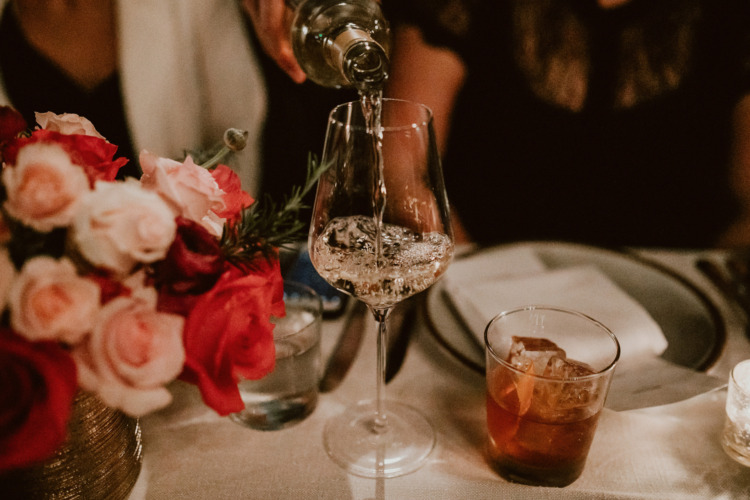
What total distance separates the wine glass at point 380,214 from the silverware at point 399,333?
5.2 inches

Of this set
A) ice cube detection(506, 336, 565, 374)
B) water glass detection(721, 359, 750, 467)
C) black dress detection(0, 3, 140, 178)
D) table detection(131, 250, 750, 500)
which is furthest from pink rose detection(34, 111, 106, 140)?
black dress detection(0, 3, 140, 178)

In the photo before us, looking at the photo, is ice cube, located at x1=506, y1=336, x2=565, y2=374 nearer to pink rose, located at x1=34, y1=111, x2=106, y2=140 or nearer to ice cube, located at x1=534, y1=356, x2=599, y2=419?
ice cube, located at x1=534, y1=356, x2=599, y2=419

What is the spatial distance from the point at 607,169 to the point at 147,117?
1.23 m

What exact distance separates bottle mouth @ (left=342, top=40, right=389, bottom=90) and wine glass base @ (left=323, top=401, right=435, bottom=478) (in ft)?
1.27

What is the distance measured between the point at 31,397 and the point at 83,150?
0.19 m

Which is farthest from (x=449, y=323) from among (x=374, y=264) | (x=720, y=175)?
(x=720, y=175)

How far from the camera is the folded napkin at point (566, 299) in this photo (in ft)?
2.34

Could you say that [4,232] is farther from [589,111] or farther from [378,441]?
[589,111]

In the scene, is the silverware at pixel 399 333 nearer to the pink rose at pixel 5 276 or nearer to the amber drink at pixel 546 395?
the amber drink at pixel 546 395

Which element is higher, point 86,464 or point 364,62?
point 364,62

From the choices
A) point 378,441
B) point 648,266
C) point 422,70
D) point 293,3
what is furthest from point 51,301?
point 422,70

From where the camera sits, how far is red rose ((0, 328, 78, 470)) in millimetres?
331

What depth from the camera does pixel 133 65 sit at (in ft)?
4.27

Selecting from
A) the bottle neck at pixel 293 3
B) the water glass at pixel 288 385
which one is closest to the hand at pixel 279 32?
the bottle neck at pixel 293 3
